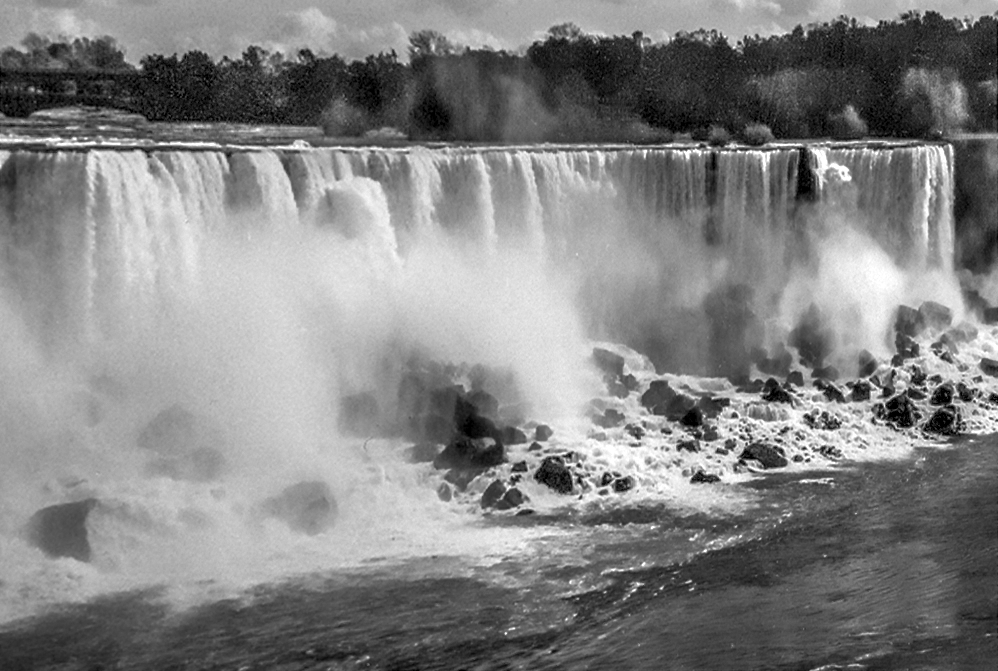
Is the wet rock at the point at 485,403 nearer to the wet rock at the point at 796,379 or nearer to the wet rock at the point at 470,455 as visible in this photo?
the wet rock at the point at 470,455

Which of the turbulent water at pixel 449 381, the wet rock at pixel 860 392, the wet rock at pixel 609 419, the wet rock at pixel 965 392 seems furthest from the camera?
the wet rock at pixel 965 392

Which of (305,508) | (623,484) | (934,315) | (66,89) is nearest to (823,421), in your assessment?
(623,484)

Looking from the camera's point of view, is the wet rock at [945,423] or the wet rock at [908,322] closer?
the wet rock at [945,423]

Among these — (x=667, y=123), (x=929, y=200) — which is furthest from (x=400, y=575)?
(x=667, y=123)

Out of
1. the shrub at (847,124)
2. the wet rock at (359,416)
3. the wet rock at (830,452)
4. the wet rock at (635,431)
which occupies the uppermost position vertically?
the shrub at (847,124)

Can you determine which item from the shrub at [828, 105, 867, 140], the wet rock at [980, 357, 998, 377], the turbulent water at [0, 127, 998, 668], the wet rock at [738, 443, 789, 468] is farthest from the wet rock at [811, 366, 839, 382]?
the shrub at [828, 105, 867, 140]

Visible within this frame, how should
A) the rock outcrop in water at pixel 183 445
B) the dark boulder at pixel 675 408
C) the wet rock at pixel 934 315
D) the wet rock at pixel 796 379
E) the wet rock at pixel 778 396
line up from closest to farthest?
the rock outcrop in water at pixel 183 445, the dark boulder at pixel 675 408, the wet rock at pixel 778 396, the wet rock at pixel 796 379, the wet rock at pixel 934 315

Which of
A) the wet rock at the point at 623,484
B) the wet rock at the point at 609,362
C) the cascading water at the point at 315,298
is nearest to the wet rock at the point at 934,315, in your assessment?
the cascading water at the point at 315,298
